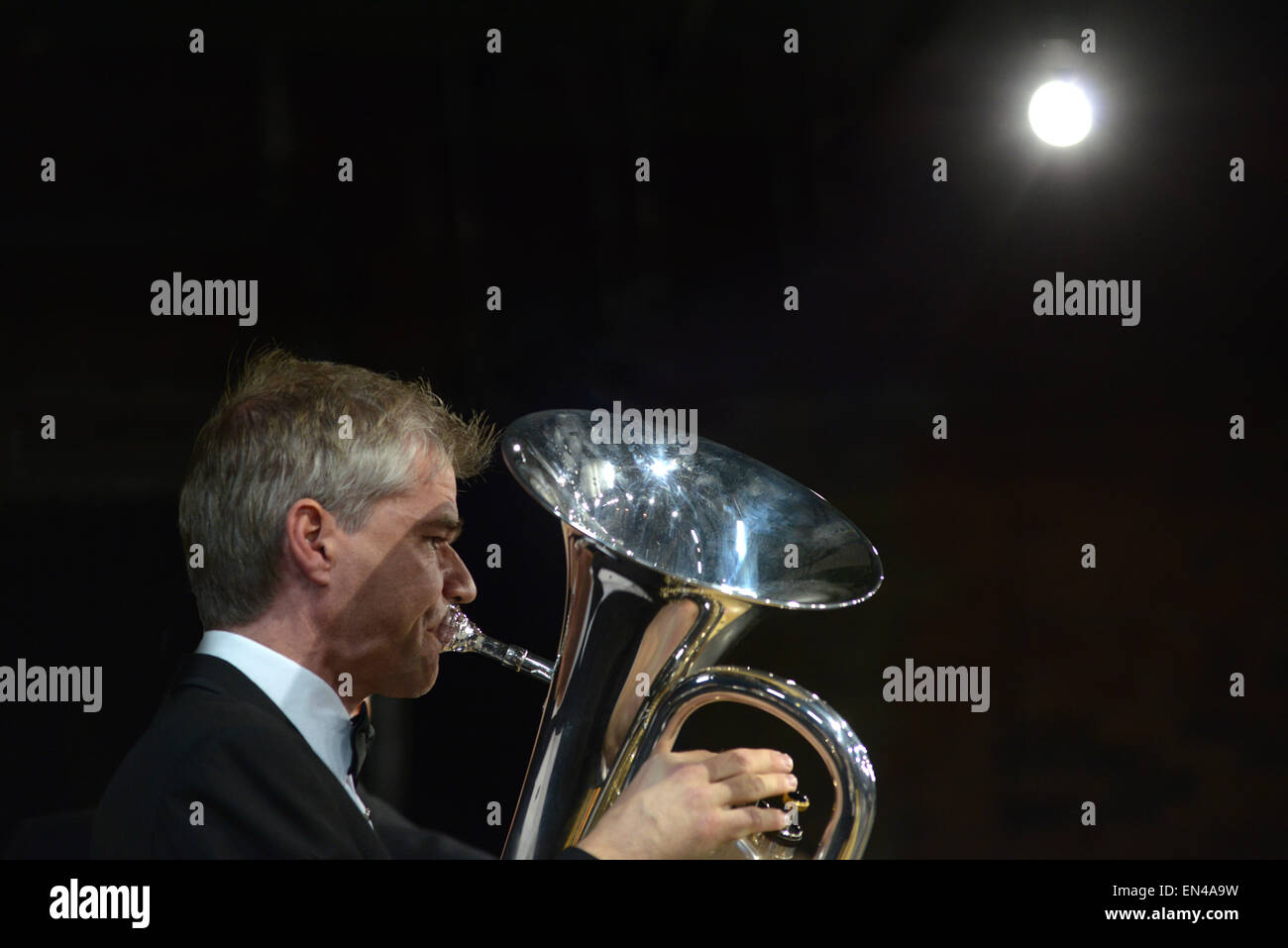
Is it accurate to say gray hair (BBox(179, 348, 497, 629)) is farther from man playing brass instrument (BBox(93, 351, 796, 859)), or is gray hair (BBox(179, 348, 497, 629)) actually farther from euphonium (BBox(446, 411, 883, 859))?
euphonium (BBox(446, 411, 883, 859))

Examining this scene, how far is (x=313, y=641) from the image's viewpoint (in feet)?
5.42

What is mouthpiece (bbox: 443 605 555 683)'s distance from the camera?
1790mm

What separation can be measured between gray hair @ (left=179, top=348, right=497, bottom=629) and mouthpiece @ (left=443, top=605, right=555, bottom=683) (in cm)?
22

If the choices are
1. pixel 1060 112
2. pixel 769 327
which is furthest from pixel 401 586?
pixel 1060 112

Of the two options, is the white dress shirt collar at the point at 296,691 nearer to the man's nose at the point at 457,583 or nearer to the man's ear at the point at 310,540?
the man's ear at the point at 310,540

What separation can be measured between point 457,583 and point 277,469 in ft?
1.02

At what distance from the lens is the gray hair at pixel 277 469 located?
1.67 metres

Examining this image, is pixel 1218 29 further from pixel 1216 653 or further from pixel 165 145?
pixel 165 145

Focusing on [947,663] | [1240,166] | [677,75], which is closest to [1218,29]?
[1240,166]

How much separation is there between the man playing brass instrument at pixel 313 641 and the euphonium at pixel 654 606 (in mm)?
92

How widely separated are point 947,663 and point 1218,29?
1.53 meters
